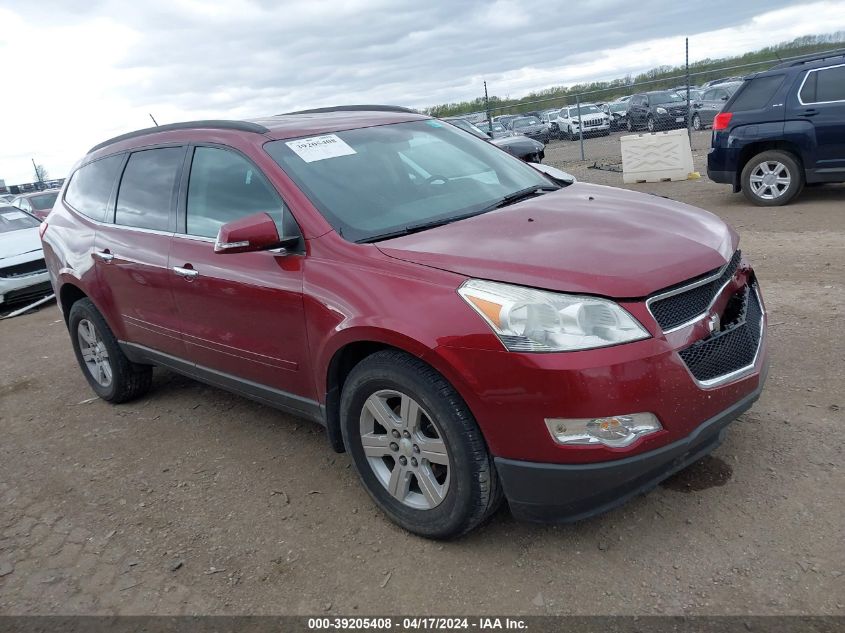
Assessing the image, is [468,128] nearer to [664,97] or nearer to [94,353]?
[94,353]

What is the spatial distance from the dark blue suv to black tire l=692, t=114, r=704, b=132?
15.5 metres

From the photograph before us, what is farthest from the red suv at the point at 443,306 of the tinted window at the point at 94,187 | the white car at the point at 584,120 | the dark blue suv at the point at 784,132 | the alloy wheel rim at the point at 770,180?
the white car at the point at 584,120

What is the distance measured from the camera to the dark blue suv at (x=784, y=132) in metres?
8.77

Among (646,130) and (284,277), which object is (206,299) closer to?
(284,277)

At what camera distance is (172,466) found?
4.04m

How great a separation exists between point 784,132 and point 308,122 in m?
7.45

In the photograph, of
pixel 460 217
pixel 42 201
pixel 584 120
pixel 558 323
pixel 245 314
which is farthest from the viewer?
pixel 584 120

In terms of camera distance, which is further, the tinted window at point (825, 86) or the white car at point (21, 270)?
the white car at point (21, 270)

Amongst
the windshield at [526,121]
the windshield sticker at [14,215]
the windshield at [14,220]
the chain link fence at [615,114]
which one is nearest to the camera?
the windshield at [14,220]

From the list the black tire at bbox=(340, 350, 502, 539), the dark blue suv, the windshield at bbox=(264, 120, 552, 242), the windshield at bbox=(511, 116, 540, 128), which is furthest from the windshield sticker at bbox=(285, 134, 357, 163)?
the windshield at bbox=(511, 116, 540, 128)

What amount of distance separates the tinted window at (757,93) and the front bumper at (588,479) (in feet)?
26.2

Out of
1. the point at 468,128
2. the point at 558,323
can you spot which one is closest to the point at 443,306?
the point at 558,323

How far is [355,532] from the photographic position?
3150 mm

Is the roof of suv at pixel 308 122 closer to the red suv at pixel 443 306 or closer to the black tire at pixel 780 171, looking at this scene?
the red suv at pixel 443 306
